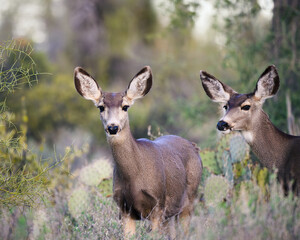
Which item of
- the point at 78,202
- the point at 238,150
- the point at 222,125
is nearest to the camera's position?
the point at 222,125

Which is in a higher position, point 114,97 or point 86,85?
point 86,85

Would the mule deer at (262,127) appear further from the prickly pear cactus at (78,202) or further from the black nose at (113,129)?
the prickly pear cactus at (78,202)

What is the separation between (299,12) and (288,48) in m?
0.85

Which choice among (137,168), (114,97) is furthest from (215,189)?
(114,97)

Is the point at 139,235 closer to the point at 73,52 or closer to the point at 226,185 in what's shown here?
the point at 226,185

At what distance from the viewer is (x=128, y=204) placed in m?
6.52

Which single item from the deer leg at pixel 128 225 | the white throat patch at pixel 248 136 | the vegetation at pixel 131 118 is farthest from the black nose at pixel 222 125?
the deer leg at pixel 128 225

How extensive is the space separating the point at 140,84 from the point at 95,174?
2088 mm

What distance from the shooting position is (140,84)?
704 cm

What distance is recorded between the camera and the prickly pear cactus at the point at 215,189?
7.31 meters

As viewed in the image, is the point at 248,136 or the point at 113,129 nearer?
the point at 113,129

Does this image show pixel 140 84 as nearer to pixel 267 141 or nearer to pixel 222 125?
pixel 222 125

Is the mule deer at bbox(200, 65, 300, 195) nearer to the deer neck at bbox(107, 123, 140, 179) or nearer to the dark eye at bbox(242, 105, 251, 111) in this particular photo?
the dark eye at bbox(242, 105, 251, 111)

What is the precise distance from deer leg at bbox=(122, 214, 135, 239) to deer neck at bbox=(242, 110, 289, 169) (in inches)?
70.5
